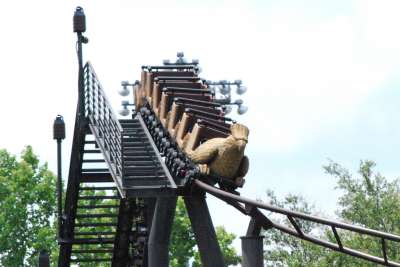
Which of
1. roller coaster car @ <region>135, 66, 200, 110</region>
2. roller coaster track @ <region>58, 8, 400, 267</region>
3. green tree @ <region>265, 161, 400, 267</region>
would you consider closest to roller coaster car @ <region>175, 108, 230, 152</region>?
roller coaster track @ <region>58, 8, 400, 267</region>

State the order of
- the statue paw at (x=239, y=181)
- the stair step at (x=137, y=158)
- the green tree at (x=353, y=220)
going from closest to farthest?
the statue paw at (x=239, y=181), the stair step at (x=137, y=158), the green tree at (x=353, y=220)

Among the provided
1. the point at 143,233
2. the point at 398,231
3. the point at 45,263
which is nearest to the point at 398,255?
the point at 398,231

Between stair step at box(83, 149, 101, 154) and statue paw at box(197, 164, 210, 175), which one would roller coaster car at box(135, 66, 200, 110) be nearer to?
stair step at box(83, 149, 101, 154)

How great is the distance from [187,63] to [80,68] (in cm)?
238

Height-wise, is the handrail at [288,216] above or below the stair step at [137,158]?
below

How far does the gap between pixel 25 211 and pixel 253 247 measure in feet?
103

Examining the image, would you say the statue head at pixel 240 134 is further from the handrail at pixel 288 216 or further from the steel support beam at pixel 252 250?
the steel support beam at pixel 252 250

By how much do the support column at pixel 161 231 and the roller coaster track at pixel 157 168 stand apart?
0.06 ft

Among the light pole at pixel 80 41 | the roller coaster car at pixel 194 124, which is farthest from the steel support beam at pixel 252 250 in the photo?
the light pole at pixel 80 41

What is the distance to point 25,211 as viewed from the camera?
54281mm

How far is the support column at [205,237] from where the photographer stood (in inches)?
993

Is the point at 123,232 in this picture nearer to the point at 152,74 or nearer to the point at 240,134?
the point at 152,74

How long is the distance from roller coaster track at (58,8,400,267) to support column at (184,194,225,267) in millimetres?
18

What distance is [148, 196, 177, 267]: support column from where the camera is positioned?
2645 centimetres
